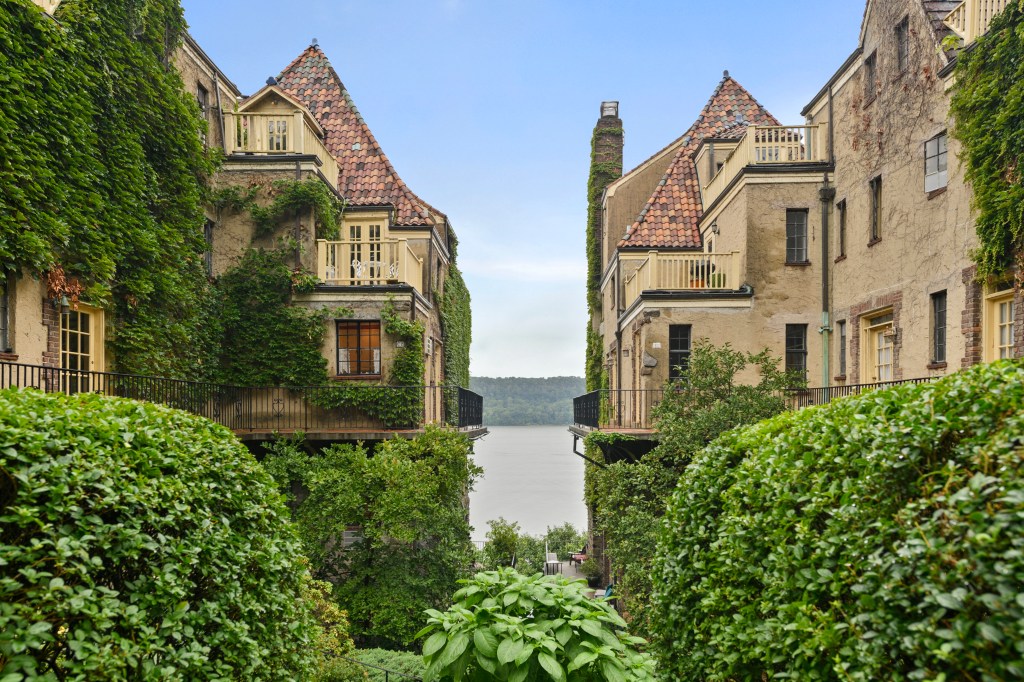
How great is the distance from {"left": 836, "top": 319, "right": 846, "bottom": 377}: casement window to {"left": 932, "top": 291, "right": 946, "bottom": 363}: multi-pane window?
3.60 meters

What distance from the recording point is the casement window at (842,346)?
54.9 feet

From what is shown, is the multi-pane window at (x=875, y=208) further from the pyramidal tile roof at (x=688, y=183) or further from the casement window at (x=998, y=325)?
the pyramidal tile roof at (x=688, y=183)

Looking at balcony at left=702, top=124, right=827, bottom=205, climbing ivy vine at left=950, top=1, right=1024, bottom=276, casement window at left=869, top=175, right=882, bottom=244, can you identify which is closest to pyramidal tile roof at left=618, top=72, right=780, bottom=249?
balcony at left=702, top=124, right=827, bottom=205

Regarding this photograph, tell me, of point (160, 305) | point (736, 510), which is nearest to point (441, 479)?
point (160, 305)

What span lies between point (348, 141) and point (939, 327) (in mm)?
18475

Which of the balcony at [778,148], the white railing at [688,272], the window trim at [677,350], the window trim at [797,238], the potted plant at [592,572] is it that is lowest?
the potted plant at [592,572]

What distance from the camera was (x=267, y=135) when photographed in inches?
711

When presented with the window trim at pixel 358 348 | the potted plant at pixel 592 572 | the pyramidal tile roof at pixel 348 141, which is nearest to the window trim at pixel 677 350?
the window trim at pixel 358 348

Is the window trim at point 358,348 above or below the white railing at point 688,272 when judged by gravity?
below

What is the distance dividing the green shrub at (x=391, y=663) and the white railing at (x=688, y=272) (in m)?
11.4

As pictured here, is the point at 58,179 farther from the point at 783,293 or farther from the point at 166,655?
the point at 783,293

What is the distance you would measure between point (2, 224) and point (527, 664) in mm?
11591

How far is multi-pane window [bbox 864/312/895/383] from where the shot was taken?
14.7 metres

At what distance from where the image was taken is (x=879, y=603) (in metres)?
2.76
